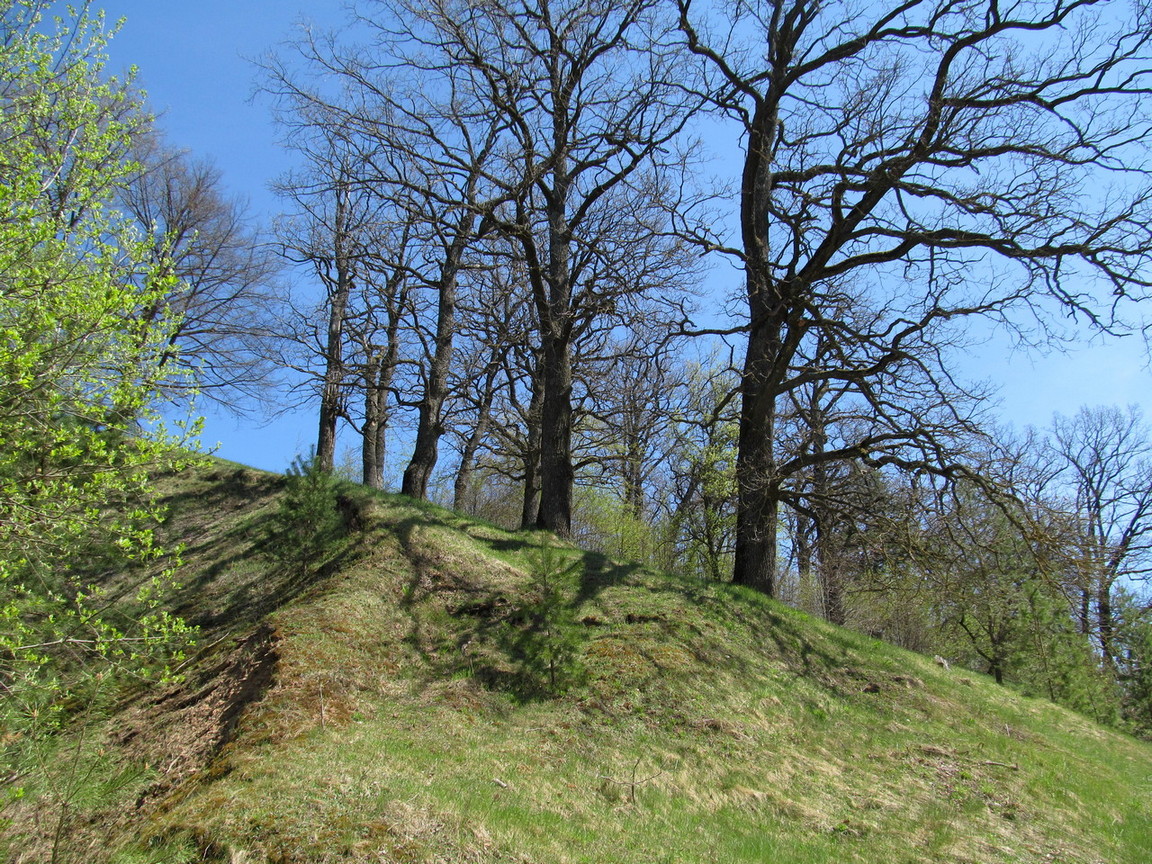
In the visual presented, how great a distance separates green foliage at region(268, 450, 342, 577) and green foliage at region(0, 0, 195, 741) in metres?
2.53

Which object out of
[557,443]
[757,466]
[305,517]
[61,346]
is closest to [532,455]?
[557,443]

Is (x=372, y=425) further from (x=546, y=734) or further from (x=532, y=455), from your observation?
(x=546, y=734)

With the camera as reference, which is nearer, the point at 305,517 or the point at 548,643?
the point at 548,643

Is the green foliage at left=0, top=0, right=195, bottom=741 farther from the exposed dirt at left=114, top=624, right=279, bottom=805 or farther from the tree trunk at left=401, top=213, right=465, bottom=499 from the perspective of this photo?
the tree trunk at left=401, top=213, right=465, bottom=499

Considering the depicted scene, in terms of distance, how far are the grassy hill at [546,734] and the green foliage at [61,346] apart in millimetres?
1181

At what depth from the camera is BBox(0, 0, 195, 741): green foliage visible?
15.5ft

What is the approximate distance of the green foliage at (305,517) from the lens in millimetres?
8664

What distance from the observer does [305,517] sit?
872 cm

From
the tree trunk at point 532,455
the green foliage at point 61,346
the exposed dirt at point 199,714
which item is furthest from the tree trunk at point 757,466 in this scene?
the green foliage at point 61,346

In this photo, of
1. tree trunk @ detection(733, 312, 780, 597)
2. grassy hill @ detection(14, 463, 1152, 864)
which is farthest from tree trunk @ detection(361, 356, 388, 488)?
tree trunk @ detection(733, 312, 780, 597)

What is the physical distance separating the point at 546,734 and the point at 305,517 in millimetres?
4301

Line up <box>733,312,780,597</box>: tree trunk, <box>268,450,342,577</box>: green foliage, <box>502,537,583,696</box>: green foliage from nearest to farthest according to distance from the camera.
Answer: <box>502,537,583,696</box>: green foliage
<box>268,450,342,577</box>: green foliage
<box>733,312,780,597</box>: tree trunk

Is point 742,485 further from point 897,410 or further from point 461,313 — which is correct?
point 461,313

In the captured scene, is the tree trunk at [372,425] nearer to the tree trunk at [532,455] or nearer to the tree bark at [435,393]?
the tree bark at [435,393]
